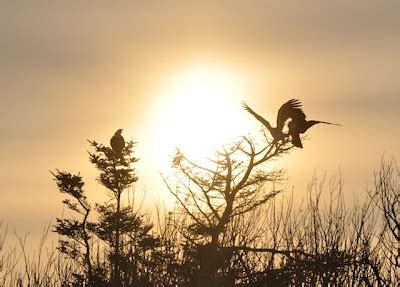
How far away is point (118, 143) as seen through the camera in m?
36.3

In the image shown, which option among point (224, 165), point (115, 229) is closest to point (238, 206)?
point (224, 165)

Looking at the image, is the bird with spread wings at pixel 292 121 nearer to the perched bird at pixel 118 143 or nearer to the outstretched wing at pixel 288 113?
the outstretched wing at pixel 288 113

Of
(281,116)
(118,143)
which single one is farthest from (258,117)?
(118,143)

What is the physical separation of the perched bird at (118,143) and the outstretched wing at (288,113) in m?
9.53

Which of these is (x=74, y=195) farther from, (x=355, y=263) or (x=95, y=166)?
(x=355, y=263)

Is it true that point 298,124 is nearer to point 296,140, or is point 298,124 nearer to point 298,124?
point 298,124

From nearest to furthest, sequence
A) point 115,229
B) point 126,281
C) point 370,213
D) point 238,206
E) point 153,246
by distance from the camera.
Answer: point 126,281
point 370,213
point 238,206
point 153,246
point 115,229

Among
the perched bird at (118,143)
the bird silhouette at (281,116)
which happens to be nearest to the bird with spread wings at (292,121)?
the bird silhouette at (281,116)

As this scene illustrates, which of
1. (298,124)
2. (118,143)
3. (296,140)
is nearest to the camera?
(298,124)

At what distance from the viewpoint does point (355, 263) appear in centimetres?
2756

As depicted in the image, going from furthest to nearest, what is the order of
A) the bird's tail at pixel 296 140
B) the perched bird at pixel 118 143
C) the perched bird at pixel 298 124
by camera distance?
1. the perched bird at pixel 118 143
2. the bird's tail at pixel 296 140
3. the perched bird at pixel 298 124

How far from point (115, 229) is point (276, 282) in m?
11.1

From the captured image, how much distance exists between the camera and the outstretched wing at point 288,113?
2822 centimetres

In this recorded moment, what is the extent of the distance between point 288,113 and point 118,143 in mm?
9938
